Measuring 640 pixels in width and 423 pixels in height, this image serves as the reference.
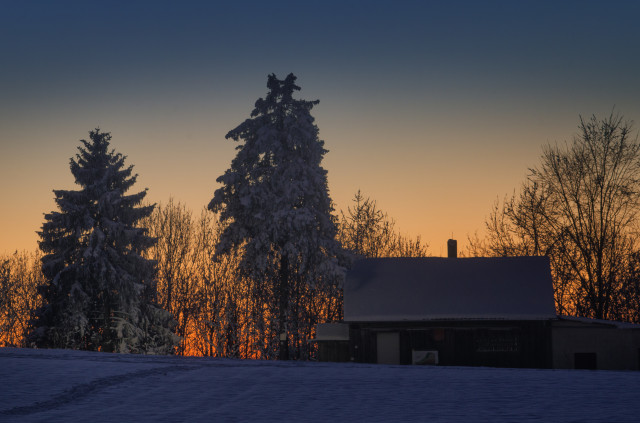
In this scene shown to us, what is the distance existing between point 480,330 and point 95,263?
67.2 feet

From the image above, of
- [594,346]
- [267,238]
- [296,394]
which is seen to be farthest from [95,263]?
[594,346]

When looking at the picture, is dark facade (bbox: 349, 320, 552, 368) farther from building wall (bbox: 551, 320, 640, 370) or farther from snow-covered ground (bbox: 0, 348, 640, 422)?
snow-covered ground (bbox: 0, 348, 640, 422)

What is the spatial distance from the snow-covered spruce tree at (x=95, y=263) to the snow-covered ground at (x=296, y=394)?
15.5 metres

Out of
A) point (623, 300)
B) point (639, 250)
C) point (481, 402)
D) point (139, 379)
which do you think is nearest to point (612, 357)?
point (639, 250)

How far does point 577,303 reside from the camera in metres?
45.3

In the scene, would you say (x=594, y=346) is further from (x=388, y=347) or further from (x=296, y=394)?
(x=296, y=394)

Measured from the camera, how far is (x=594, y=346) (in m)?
35.5

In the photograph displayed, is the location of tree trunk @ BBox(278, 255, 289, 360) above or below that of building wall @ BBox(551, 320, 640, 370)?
above

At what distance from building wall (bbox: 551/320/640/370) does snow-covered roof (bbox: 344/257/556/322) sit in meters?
1.43

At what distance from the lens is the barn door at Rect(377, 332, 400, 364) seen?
3562 centimetres

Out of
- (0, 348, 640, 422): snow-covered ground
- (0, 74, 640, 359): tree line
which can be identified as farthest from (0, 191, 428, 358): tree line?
(0, 348, 640, 422): snow-covered ground

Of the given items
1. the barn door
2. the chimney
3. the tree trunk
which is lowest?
the barn door

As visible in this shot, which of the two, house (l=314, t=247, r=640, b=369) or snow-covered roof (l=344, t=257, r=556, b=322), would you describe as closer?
house (l=314, t=247, r=640, b=369)

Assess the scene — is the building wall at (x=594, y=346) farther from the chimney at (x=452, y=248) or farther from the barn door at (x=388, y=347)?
the chimney at (x=452, y=248)
